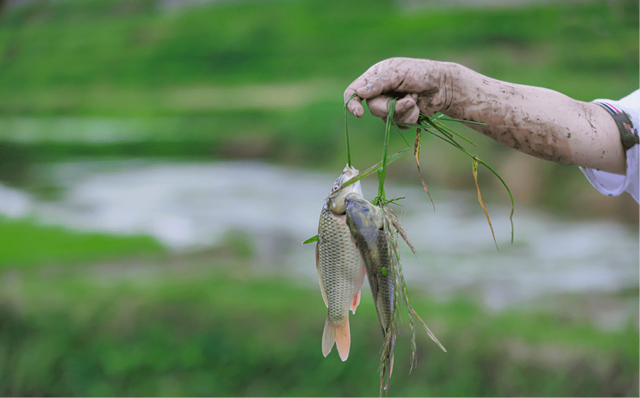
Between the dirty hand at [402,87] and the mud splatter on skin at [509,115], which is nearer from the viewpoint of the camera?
the dirty hand at [402,87]

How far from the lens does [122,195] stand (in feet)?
16.7

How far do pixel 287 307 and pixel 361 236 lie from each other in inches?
64.2

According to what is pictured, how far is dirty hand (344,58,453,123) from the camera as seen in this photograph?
2.58 ft

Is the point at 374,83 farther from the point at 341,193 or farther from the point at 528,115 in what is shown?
the point at 528,115

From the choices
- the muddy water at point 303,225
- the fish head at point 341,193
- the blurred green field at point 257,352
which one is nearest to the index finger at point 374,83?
the fish head at point 341,193

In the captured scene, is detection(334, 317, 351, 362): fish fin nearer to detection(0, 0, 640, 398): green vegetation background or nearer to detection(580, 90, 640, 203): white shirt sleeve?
detection(580, 90, 640, 203): white shirt sleeve

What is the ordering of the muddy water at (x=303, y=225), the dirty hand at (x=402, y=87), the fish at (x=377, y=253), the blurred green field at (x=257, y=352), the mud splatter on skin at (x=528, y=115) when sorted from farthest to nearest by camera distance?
the muddy water at (x=303, y=225), the blurred green field at (x=257, y=352), the mud splatter on skin at (x=528, y=115), the dirty hand at (x=402, y=87), the fish at (x=377, y=253)

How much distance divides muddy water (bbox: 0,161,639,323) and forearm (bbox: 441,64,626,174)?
8.29 ft

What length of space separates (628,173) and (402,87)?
1.77 ft

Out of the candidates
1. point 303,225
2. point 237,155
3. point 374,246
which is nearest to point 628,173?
point 374,246

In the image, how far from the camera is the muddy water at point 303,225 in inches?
150

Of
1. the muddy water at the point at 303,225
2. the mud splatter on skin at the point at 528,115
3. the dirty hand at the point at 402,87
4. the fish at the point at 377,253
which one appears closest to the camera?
the fish at the point at 377,253

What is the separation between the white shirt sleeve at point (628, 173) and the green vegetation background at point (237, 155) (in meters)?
1.10

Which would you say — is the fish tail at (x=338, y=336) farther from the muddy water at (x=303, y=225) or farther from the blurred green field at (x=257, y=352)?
the muddy water at (x=303, y=225)
